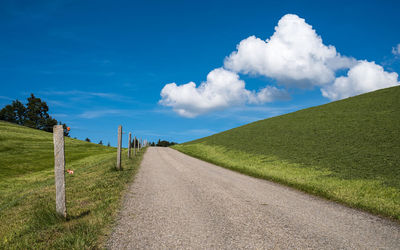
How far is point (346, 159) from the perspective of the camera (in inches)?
771

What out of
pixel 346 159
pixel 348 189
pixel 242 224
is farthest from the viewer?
pixel 346 159

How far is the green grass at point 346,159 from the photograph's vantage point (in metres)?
10.7

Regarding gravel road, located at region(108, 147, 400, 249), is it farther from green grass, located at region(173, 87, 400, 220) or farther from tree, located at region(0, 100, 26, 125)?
tree, located at region(0, 100, 26, 125)

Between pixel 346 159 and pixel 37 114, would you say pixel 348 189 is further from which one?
pixel 37 114

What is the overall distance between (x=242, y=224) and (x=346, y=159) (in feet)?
56.3

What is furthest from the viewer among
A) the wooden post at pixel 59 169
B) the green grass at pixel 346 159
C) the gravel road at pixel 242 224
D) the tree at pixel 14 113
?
the tree at pixel 14 113

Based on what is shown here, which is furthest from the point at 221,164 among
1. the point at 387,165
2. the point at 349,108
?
the point at 349,108

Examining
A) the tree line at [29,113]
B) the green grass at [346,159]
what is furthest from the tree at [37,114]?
the green grass at [346,159]

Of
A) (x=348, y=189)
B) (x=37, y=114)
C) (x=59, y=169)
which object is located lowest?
(x=348, y=189)

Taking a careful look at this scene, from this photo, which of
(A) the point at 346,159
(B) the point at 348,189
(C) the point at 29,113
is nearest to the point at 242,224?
(B) the point at 348,189

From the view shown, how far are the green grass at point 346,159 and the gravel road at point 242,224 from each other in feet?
6.88

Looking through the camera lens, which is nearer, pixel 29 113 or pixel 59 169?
pixel 59 169

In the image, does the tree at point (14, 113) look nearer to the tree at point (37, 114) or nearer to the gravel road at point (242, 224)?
the tree at point (37, 114)

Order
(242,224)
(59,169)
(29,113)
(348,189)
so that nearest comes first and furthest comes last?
(242,224)
(59,169)
(348,189)
(29,113)
